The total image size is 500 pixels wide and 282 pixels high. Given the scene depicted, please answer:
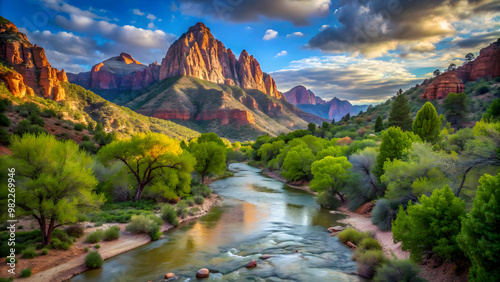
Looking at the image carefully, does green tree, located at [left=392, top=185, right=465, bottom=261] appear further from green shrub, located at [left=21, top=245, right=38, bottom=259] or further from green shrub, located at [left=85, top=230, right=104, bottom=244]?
green shrub, located at [left=21, top=245, right=38, bottom=259]

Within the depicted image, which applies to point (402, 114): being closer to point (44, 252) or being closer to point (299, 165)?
point (299, 165)

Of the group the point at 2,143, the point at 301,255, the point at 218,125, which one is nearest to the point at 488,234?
the point at 301,255

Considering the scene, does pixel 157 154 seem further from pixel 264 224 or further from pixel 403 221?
pixel 403 221

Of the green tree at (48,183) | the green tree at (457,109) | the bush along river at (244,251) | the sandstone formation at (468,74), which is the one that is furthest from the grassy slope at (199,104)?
the green tree at (48,183)

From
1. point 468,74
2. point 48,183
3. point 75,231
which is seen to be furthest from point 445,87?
point 48,183

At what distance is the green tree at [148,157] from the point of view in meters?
25.2

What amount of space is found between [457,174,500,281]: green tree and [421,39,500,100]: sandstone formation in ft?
240

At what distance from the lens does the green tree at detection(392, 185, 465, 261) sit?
9.99 metres

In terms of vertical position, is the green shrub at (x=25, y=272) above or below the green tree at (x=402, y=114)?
below

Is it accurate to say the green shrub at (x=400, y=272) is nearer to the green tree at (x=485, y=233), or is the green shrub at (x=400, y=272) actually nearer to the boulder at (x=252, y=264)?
the green tree at (x=485, y=233)

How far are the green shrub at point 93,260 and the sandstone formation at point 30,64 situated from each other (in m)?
60.1

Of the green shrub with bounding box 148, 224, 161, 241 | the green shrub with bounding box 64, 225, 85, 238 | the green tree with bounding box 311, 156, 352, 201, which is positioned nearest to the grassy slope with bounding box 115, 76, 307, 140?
the green tree with bounding box 311, 156, 352, 201

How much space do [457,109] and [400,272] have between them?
56.8 metres

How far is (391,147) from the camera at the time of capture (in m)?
25.1
